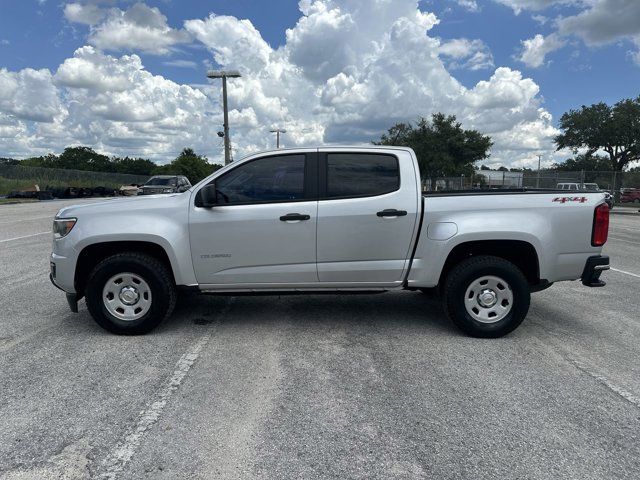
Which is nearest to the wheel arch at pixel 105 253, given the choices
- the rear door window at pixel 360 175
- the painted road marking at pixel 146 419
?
the painted road marking at pixel 146 419

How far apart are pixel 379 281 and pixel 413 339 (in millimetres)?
662

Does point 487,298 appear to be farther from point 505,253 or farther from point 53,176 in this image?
point 53,176

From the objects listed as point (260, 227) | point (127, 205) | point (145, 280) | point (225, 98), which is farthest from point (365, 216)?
point (225, 98)

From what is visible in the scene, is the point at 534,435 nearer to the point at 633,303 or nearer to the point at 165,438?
the point at 165,438

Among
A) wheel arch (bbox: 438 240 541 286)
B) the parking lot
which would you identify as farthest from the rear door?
the parking lot

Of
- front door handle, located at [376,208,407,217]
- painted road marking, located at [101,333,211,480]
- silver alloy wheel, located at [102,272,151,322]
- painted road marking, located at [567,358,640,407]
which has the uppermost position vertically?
front door handle, located at [376,208,407,217]

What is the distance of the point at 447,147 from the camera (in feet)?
153

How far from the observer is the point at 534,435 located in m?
3.14

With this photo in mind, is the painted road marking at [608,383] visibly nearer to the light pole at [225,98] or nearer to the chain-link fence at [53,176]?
the light pole at [225,98]

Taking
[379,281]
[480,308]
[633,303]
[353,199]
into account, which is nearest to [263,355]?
[379,281]

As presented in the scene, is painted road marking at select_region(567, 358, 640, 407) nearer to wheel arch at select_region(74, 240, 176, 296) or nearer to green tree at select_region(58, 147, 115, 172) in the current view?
wheel arch at select_region(74, 240, 176, 296)

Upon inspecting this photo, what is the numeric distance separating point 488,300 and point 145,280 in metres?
3.40

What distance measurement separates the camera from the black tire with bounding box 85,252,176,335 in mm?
4852

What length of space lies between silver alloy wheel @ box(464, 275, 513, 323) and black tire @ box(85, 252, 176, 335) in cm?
298
